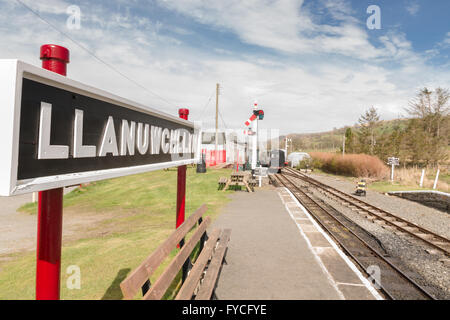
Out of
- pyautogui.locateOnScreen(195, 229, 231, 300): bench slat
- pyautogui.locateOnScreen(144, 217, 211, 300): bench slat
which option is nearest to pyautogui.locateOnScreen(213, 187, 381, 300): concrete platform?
pyautogui.locateOnScreen(195, 229, 231, 300): bench slat

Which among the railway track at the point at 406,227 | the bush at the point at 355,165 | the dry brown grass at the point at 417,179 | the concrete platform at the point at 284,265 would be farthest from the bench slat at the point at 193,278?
the bush at the point at 355,165

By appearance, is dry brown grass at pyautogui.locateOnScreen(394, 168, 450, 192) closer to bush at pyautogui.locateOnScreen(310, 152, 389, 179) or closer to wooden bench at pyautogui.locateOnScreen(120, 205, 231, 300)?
bush at pyautogui.locateOnScreen(310, 152, 389, 179)

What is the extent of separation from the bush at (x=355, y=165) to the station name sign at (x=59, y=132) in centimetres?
2923

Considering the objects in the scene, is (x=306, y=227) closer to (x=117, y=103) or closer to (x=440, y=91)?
(x=117, y=103)

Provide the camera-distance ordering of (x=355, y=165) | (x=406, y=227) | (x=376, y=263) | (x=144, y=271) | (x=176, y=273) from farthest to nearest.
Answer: (x=355, y=165) < (x=406, y=227) < (x=376, y=263) < (x=176, y=273) < (x=144, y=271)

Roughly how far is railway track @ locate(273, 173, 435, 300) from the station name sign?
174 inches

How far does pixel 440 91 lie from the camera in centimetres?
3541

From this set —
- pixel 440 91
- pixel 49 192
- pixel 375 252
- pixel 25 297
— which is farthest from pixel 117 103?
pixel 440 91

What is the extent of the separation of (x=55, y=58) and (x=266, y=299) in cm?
381

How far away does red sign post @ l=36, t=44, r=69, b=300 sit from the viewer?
170cm

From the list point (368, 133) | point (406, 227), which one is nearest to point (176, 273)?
point (406, 227)

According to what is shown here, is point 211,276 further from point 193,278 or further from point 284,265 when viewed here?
point 284,265

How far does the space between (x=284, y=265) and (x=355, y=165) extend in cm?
2821

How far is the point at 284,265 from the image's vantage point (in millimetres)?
5160
